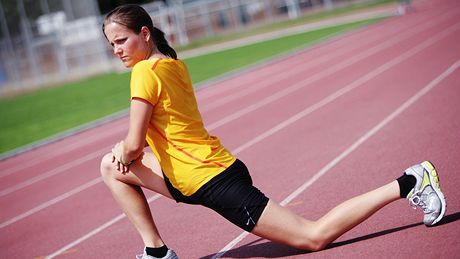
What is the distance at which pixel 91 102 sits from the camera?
63.1ft

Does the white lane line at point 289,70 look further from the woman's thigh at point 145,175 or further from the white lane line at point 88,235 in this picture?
the woman's thigh at point 145,175

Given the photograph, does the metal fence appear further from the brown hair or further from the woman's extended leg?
the brown hair

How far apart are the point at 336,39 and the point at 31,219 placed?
16874mm

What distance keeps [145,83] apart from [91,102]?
15.9m

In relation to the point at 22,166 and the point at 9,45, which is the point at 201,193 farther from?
the point at 9,45

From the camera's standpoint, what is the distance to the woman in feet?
12.6

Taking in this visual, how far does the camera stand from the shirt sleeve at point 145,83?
376cm

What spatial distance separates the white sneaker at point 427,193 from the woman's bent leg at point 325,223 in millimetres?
116

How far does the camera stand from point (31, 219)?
7375mm

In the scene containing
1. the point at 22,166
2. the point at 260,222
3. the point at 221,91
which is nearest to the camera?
the point at 260,222

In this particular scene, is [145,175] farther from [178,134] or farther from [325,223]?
[325,223]

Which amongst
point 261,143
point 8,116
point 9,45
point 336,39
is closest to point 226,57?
point 336,39

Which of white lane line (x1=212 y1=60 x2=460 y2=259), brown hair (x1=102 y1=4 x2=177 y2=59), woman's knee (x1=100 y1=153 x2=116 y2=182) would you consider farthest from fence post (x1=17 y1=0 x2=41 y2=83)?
brown hair (x1=102 y1=4 x2=177 y2=59)

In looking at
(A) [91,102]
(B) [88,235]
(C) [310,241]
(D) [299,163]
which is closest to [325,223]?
(C) [310,241]
